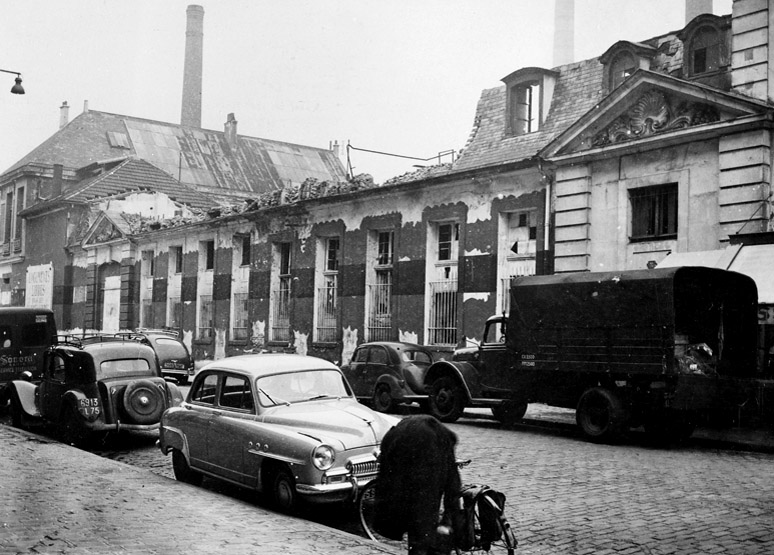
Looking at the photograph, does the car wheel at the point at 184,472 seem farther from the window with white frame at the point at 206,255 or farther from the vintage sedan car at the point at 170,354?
the window with white frame at the point at 206,255

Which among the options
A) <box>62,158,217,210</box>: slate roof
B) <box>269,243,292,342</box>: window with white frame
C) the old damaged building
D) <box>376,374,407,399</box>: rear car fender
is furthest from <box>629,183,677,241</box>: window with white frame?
<box>62,158,217,210</box>: slate roof

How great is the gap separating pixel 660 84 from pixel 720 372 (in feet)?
20.6

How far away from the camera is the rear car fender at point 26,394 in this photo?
47.5 ft

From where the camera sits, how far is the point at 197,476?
32.7 ft

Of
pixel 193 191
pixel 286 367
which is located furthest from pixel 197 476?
pixel 193 191

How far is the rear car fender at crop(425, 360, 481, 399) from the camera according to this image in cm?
1541

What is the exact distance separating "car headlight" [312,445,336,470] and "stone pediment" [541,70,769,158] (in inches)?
447

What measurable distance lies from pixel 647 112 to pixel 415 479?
553 inches

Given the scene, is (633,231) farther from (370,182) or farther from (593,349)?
(370,182)

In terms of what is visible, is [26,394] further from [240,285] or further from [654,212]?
[240,285]

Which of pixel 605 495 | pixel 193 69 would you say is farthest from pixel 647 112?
pixel 193 69

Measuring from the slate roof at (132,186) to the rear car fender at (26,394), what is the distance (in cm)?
2693

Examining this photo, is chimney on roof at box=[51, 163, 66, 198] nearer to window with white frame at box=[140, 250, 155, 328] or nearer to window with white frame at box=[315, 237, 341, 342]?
window with white frame at box=[140, 250, 155, 328]

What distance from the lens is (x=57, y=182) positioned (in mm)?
44312
